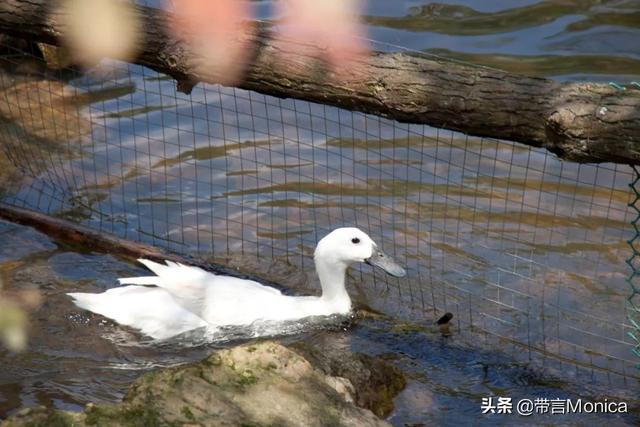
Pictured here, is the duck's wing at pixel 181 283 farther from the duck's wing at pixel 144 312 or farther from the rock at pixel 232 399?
the rock at pixel 232 399

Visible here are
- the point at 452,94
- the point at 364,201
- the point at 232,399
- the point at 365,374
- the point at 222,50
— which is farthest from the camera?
the point at 364,201

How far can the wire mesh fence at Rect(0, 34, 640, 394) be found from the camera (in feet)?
21.4

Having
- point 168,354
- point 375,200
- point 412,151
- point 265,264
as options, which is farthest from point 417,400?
point 412,151

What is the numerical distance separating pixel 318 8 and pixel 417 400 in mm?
3057

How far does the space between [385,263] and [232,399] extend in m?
2.80

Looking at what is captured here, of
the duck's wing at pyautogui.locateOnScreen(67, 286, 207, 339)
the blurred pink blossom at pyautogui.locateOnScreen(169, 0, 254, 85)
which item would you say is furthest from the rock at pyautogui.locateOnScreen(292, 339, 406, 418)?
the blurred pink blossom at pyautogui.locateOnScreen(169, 0, 254, 85)

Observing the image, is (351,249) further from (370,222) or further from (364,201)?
(364,201)

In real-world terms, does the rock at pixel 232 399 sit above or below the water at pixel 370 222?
above

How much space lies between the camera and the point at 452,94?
496 centimetres

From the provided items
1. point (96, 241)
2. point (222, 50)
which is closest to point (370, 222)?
point (96, 241)

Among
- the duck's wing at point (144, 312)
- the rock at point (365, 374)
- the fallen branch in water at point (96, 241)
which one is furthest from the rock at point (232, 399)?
the fallen branch in water at point (96, 241)

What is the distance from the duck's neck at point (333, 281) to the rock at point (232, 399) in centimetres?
221

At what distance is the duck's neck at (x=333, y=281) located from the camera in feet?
21.3

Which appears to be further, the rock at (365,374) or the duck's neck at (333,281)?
the duck's neck at (333,281)
